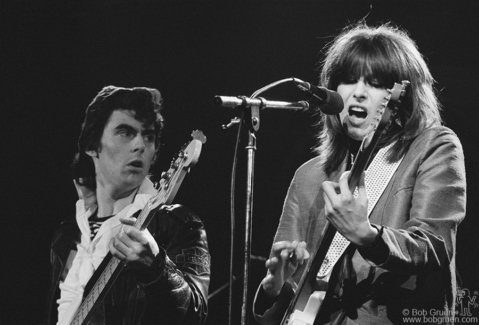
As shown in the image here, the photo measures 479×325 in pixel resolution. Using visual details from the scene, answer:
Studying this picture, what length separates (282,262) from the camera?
6.46 ft

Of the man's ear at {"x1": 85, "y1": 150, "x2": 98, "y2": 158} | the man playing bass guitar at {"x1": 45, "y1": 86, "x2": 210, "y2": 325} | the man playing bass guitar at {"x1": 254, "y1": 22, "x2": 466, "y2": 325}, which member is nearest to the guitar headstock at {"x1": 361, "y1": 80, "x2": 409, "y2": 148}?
the man playing bass guitar at {"x1": 254, "y1": 22, "x2": 466, "y2": 325}

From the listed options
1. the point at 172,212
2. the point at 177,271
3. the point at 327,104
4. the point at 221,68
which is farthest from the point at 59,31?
the point at 327,104

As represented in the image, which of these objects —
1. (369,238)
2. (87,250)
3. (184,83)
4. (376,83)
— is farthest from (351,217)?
(184,83)

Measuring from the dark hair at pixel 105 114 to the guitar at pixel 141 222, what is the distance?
2.82ft

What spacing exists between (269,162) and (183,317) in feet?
4.73

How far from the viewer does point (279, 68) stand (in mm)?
3756

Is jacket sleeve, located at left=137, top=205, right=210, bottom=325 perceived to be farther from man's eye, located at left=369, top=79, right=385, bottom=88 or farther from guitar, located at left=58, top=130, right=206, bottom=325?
man's eye, located at left=369, top=79, right=385, bottom=88

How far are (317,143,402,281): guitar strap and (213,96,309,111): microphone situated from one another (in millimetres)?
354

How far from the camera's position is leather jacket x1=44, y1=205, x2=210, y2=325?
253cm

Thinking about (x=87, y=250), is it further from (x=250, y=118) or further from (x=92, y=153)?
(x=250, y=118)

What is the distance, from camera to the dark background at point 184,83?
11.7 feet

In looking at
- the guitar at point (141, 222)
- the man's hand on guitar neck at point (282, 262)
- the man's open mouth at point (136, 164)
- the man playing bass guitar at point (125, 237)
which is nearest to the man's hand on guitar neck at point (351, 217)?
the man's hand on guitar neck at point (282, 262)

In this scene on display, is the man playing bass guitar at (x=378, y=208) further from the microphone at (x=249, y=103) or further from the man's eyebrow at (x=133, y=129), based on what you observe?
the man's eyebrow at (x=133, y=129)

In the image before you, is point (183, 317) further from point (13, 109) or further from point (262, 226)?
point (13, 109)
